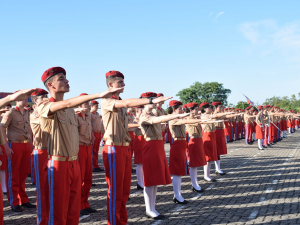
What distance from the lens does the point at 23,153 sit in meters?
6.51

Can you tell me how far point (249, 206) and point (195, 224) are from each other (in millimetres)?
1585

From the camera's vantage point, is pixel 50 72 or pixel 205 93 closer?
pixel 50 72

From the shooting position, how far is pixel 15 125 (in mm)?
6461

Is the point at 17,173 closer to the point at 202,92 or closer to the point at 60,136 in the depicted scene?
the point at 60,136

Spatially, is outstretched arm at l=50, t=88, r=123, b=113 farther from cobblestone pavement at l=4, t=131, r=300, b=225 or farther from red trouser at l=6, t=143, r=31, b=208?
red trouser at l=6, t=143, r=31, b=208

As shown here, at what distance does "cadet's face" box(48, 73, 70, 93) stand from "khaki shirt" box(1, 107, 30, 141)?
3220mm

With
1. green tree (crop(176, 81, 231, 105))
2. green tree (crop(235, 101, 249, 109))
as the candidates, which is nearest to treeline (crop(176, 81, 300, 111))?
green tree (crop(176, 81, 231, 105))

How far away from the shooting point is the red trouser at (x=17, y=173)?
6.20 meters

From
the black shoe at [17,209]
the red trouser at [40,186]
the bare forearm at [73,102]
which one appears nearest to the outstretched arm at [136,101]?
the bare forearm at [73,102]

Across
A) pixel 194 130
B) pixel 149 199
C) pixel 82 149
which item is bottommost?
pixel 149 199

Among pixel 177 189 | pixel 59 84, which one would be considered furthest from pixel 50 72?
pixel 177 189

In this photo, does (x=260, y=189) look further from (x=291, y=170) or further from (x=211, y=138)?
(x=291, y=170)

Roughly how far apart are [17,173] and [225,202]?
→ 14.4 ft

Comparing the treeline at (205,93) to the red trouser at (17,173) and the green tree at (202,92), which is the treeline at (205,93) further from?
the red trouser at (17,173)
